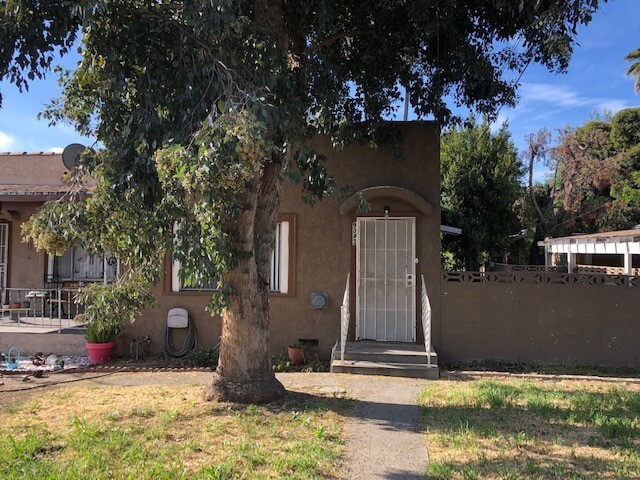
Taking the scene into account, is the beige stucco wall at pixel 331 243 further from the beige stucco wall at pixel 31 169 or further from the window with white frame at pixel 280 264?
the beige stucco wall at pixel 31 169

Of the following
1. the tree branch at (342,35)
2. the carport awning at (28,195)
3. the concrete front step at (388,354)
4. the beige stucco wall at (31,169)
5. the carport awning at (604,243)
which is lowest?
the concrete front step at (388,354)

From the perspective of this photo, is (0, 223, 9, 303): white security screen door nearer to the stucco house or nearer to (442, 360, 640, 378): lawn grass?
the stucco house

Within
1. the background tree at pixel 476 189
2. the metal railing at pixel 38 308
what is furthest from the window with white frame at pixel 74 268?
the background tree at pixel 476 189

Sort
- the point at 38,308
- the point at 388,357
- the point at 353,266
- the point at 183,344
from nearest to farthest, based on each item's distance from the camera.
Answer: the point at 388,357, the point at 353,266, the point at 183,344, the point at 38,308

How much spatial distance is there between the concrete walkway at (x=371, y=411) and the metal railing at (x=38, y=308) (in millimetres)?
2620

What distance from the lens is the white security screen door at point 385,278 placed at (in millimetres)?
9469

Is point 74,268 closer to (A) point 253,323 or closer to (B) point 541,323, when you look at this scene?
(A) point 253,323

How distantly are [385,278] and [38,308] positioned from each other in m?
8.03

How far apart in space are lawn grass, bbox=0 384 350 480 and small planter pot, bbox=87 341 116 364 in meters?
2.45

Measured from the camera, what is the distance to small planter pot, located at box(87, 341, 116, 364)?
9.30m

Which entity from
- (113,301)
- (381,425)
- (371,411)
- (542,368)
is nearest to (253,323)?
(113,301)

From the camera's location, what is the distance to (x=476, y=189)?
15438mm

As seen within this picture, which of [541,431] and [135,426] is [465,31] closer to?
[541,431]

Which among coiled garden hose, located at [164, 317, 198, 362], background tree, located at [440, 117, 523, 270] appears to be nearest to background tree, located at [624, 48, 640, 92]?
background tree, located at [440, 117, 523, 270]
